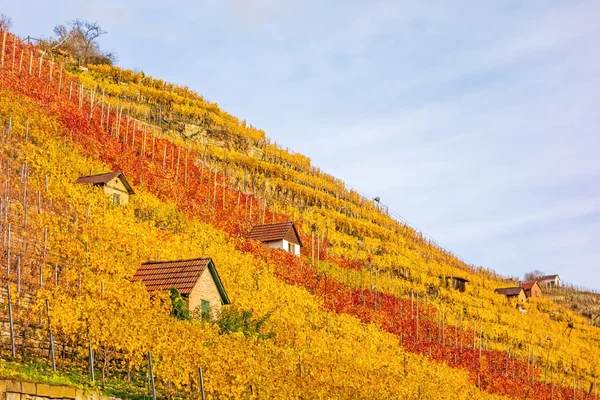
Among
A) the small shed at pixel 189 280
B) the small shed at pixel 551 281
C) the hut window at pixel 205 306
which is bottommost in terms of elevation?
the hut window at pixel 205 306

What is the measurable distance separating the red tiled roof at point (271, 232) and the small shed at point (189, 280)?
17.9 meters

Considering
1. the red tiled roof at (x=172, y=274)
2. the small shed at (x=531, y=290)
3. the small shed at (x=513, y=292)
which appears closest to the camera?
the red tiled roof at (x=172, y=274)

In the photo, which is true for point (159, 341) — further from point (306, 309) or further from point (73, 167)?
point (73, 167)

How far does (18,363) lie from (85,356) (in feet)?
10.8

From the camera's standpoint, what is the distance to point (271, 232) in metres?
53.7

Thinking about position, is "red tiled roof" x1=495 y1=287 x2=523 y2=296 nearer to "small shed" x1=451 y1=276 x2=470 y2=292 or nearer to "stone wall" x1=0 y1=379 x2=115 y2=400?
"small shed" x1=451 y1=276 x2=470 y2=292

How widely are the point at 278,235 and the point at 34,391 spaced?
37.3 m

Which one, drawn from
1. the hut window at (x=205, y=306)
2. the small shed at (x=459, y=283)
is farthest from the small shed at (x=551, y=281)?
the hut window at (x=205, y=306)

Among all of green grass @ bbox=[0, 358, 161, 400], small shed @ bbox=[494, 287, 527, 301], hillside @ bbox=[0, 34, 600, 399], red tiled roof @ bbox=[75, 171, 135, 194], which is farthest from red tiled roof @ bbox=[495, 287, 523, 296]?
green grass @ bbox=[0, 358, 161, 400]

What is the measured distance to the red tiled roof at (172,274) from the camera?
3254 centimetres

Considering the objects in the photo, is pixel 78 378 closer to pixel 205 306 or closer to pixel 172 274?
pixel 172 274

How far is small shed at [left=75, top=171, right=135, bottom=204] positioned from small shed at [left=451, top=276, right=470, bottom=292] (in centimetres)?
3774

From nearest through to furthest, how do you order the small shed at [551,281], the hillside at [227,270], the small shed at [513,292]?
the hillside at [227,270] → the small shed at [513,292] → the small shed at [551,281]

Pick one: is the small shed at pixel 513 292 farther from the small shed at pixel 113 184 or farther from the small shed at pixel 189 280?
the small shed at pixel 189 280
